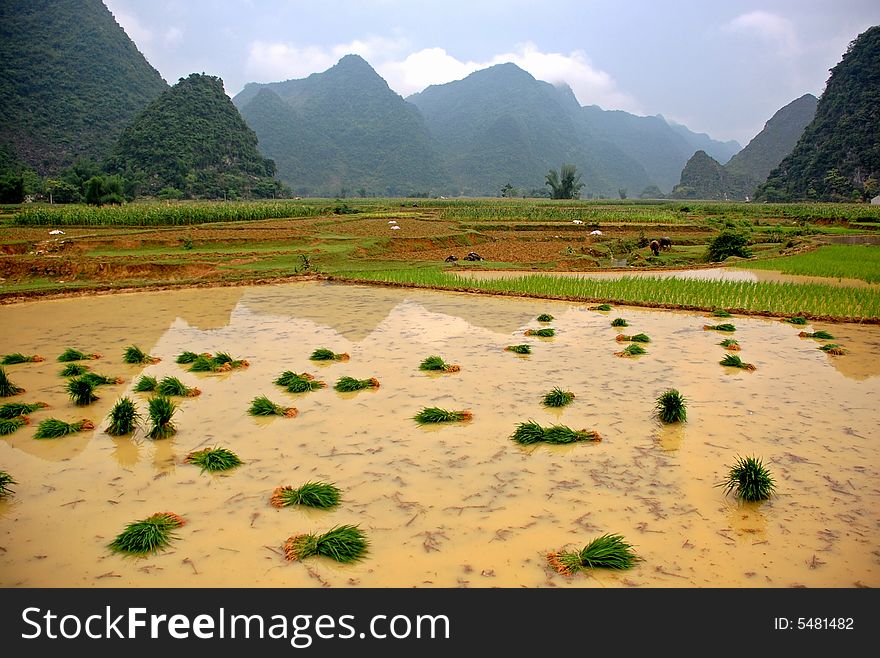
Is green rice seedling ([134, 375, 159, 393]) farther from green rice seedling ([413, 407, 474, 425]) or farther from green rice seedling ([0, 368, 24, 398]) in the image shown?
green rice seedling ([413, 407, 474, 425])

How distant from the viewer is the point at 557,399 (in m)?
6.52

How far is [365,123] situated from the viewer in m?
172

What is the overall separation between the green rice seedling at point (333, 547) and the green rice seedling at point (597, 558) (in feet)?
4.23

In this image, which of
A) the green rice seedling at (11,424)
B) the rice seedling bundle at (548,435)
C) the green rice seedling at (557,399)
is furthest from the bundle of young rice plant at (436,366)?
the green rice seedling at (11,424)

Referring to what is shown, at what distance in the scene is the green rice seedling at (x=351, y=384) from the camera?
23.2 feet

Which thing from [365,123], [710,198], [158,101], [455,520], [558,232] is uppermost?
[365,123]

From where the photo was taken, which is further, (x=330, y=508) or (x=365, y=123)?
(x=365, y=123)

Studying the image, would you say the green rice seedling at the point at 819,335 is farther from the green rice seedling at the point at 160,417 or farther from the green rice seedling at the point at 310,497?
the green rice seedling at the point at 160,417
